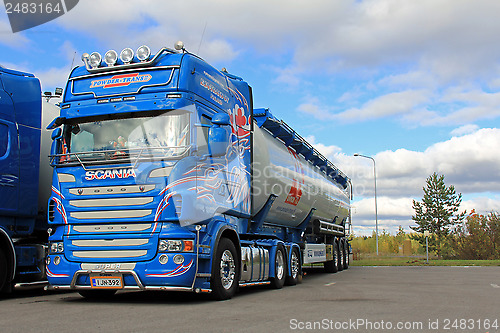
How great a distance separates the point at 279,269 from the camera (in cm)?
1295

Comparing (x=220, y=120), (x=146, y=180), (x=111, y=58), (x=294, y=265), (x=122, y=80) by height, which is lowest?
(x=294, y=265)

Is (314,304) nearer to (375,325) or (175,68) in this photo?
(375,325)

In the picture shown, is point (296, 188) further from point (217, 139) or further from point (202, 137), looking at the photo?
point (217, 139)

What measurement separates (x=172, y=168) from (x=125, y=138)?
42.5 inches

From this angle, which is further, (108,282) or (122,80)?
(122,80)

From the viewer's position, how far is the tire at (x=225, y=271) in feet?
29.5

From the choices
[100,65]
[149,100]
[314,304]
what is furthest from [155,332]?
[100,65]

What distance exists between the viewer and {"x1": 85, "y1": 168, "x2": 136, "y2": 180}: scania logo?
8.45 meters

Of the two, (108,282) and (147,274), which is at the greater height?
(147,274)

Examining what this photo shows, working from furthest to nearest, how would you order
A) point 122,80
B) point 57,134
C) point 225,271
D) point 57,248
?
1. point 225,271
2. point 57,134
3. point 122,80
4. point 57,248

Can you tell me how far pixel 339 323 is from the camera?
661 cm
